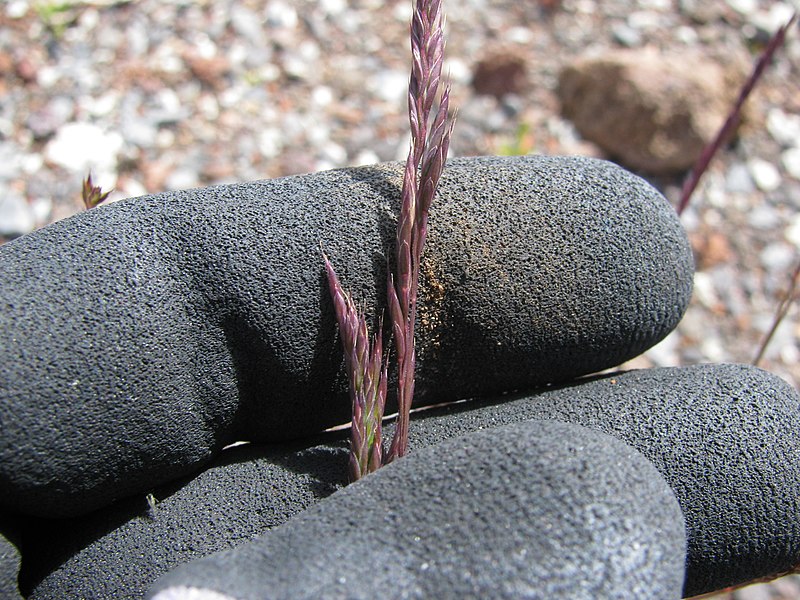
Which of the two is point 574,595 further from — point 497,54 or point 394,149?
point 497,54

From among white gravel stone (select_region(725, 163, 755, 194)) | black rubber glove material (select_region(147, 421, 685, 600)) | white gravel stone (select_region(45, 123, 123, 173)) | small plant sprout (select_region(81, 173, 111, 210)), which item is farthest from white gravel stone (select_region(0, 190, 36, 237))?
white gravel stone (select_region(725, 163, 755, 194))

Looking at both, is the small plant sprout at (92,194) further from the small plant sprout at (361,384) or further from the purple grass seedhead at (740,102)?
the purple grass seedhead at (740,102)

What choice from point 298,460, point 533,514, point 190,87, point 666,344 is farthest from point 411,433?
point 190,87

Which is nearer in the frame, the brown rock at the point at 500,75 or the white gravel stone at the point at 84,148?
the white gravel stone at the point at 84,148

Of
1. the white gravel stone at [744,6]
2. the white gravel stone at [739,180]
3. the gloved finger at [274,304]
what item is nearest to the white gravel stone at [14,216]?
the gloved finger at [274,304]

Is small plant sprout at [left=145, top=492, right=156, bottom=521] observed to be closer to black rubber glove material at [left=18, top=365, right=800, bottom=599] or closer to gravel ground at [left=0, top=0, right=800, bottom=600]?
black rubber glove material at [left=18, top=365, right=800, bottom=599]

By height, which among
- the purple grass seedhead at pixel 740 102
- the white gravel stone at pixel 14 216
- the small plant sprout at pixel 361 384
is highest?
the purple grass seedhead at pixel 740 102
